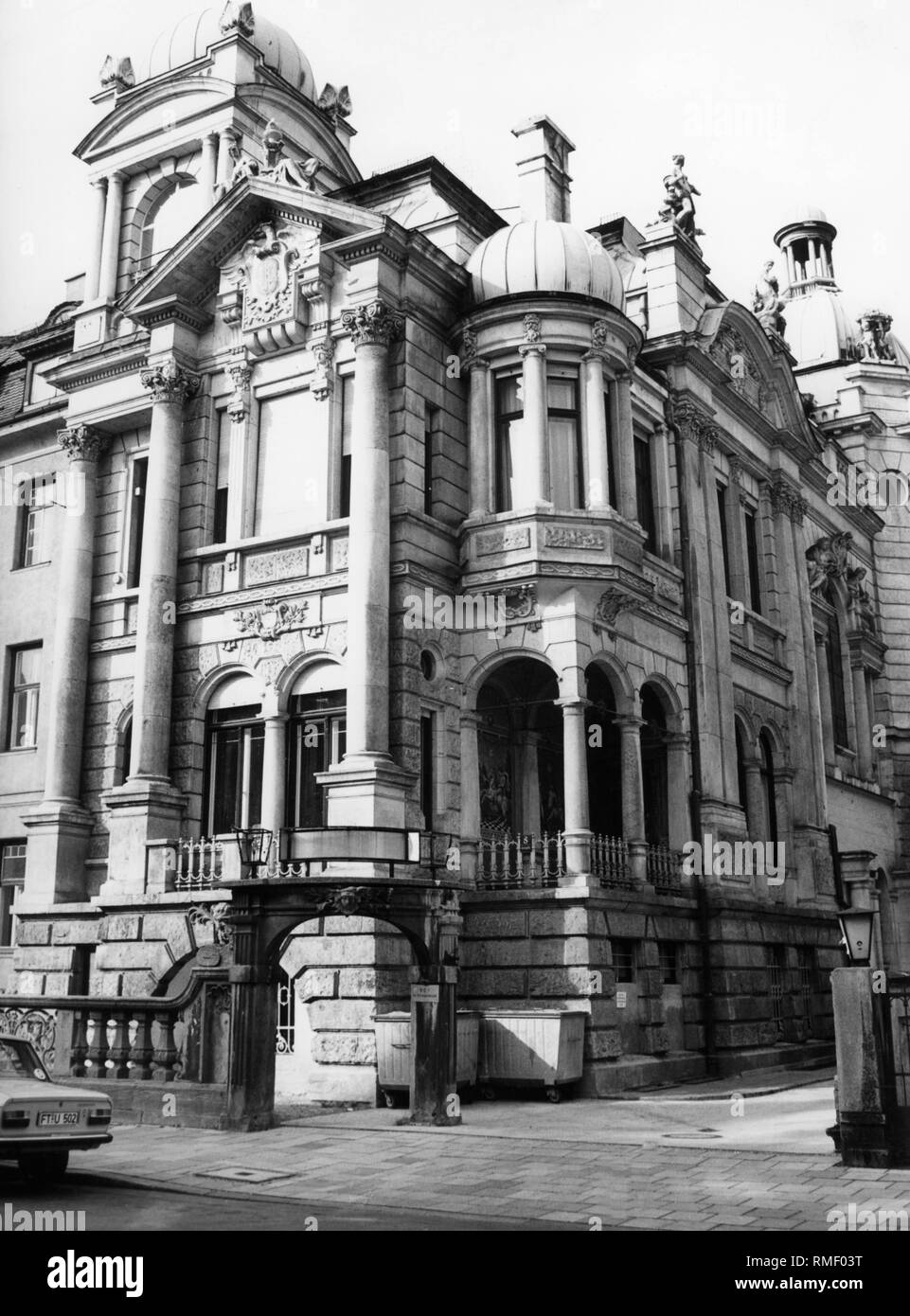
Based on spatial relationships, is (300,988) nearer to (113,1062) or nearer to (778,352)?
(113,1062)

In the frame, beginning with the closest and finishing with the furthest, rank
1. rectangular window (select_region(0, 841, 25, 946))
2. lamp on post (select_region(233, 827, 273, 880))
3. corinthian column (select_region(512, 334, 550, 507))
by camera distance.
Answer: lamp on post (select_region(233, 827, 273, 880))
corinthian column (select_region(512, 334, 550, 507))
rectangular window (select_region(0, 841, 25, 946))

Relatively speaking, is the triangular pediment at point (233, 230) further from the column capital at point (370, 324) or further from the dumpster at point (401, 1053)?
the dumpster at point (401, 1053)

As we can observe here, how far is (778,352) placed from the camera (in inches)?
1346

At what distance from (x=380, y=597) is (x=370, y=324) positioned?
16.1 ft

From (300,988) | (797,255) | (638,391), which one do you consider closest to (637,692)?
(638,391)

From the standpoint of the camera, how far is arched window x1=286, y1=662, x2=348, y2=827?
77.9 ft

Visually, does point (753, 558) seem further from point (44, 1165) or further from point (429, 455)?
point (44, 1165)

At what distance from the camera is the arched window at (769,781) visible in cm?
3206

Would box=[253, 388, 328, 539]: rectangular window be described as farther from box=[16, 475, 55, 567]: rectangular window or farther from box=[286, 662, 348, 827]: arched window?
box=[16, 475, 55, 567]: rectangular window

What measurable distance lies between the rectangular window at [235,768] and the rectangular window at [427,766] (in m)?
3.13

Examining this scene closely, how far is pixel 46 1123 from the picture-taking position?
486 inches

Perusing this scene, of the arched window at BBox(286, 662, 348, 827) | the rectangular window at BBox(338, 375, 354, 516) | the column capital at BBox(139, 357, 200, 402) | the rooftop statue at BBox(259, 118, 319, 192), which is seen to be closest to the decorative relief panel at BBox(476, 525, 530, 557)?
the rectangular window at BBox(338, 375, 354, 516)

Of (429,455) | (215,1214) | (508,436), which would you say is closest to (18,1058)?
(215,1214)

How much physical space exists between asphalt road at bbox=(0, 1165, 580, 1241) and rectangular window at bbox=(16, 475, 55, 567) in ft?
66.0
